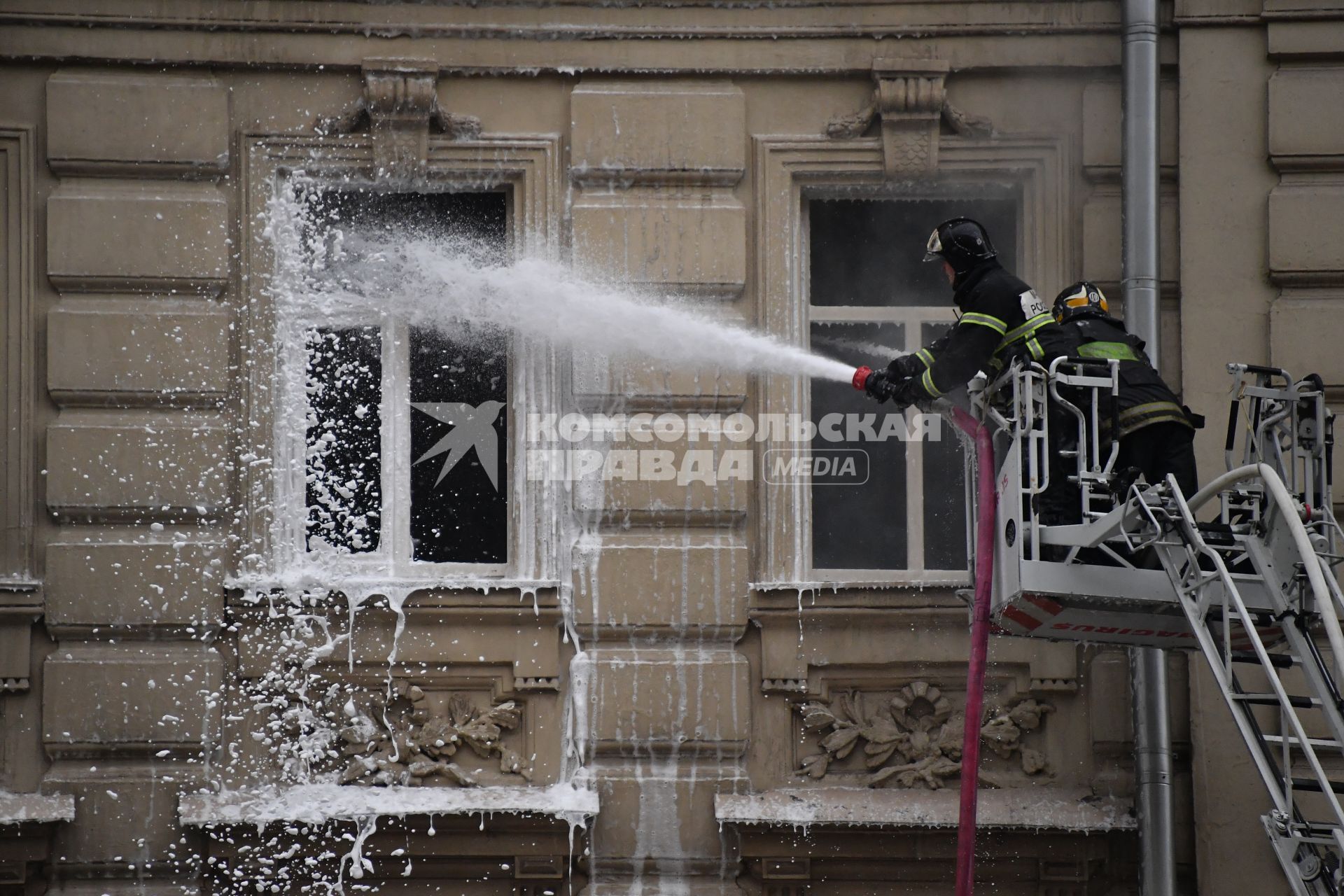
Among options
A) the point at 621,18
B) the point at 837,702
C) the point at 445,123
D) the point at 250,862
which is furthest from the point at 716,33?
the point at 250,862

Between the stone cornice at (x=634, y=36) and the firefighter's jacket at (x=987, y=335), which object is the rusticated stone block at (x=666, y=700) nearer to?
the firefighter's jacket at (x=987, y=335)

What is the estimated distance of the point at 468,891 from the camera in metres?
7.80

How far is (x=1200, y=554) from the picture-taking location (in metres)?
5.75

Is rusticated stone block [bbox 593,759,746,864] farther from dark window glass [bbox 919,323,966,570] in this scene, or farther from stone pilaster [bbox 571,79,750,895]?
dark window glass [bbox 919,323,966,570]

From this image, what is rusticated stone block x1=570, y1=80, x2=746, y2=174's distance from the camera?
8.14 meters

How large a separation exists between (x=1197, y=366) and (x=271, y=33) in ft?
16.6

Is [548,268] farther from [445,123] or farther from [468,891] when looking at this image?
[468,891]

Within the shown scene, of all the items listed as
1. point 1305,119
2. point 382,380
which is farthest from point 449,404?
point 1305,119

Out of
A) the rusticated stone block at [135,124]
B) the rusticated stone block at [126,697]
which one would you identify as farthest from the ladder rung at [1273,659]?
the rusticated stone block at [135,124]

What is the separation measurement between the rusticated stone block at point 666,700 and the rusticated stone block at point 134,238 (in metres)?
2.85

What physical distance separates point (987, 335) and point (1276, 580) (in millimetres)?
1626

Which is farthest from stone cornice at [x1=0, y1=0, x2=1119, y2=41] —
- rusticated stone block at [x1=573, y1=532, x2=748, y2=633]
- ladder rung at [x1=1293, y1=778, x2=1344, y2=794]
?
ladder rung at [x1=1293, y1=778, x2=1344, y2=794]

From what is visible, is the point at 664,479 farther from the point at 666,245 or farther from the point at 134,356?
the point at 134,356

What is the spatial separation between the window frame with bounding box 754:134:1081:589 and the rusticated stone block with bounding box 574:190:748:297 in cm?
18
